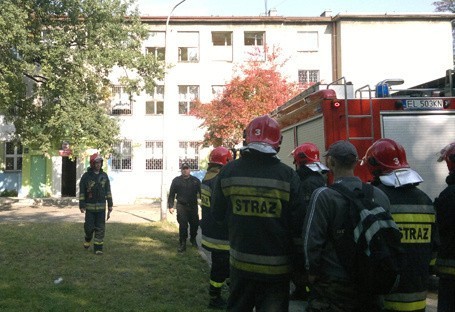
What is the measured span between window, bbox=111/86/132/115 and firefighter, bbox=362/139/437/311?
2398 centimetres

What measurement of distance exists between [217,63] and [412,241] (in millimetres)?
24423

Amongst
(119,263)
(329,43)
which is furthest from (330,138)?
(329,43)

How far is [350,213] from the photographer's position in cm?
271

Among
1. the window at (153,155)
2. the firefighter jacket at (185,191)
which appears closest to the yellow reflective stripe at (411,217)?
the firefighter jacket at (185,191)

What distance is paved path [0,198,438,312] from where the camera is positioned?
15.7m

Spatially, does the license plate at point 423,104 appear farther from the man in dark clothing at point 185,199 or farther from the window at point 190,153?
the window at point 190,153

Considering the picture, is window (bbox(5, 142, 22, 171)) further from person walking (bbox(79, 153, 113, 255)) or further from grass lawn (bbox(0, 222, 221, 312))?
person walking (bbox(79, 153, 113, 255))

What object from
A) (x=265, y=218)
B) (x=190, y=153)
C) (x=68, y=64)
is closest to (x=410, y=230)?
(x=265, y=218)

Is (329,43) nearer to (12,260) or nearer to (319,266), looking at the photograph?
(12,260)

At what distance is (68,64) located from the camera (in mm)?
18250

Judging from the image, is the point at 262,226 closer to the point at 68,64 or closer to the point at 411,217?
the point at 411,217

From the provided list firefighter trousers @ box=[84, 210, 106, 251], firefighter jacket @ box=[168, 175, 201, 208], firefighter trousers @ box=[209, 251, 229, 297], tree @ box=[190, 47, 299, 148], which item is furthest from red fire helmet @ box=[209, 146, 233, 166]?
tree @ box=[190, 47, 299, 148]

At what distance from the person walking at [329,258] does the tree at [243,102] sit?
18.2 m

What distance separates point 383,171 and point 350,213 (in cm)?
69
